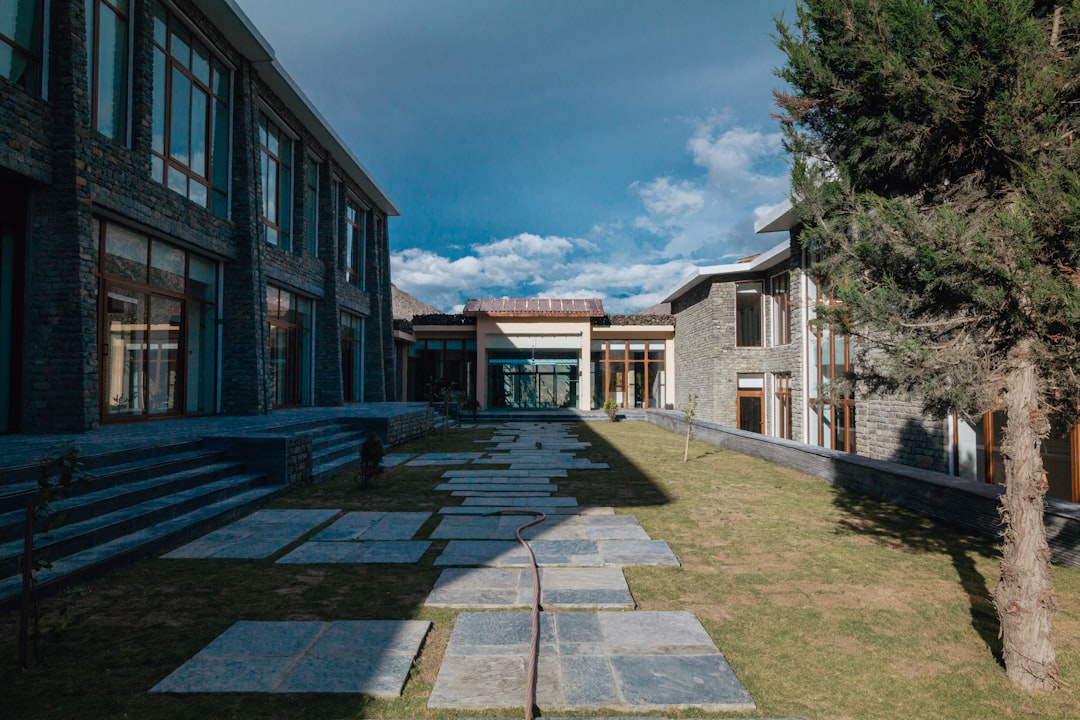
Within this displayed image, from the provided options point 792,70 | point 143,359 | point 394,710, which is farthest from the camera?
point 143,359

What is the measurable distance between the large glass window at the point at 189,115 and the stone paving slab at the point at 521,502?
28.5ft

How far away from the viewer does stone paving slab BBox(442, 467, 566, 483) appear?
9.36 metres

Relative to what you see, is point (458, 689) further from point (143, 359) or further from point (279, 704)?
point (143, 359)

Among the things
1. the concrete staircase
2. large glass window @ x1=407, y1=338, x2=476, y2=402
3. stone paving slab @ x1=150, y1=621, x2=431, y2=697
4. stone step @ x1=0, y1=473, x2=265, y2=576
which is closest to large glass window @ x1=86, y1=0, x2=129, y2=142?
the concrete staircase

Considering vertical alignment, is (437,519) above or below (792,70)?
below

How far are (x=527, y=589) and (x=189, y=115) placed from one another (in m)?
12.1

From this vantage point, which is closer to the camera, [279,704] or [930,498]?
[279,704]

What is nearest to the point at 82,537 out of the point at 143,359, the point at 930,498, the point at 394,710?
the point at 394,710

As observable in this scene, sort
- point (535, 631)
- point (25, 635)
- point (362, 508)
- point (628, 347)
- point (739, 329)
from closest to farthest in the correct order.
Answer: point (25, 635)
point (535, 631)
point (362, 508)
point (739, 329)
point (628, 347)

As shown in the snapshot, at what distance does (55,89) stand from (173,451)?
5.72 metres

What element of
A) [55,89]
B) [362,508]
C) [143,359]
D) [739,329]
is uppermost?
[55,89]

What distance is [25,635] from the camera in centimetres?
288

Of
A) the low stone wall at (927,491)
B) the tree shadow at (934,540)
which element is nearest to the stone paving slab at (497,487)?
the tree shadow at (934,540)

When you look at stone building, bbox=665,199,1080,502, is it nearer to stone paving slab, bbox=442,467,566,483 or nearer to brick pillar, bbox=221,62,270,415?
stone paving slab, bbox=442,467,566,483
